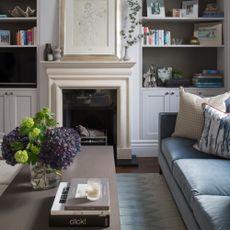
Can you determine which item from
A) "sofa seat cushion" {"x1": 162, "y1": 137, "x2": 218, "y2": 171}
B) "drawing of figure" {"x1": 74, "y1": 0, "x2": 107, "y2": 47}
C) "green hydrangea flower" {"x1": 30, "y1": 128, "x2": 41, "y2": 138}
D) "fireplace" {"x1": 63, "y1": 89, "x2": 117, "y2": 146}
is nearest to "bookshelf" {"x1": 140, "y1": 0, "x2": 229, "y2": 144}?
"fireplace" {"x1": 63, "y1": 89, "x2": 117, "y2": 146}

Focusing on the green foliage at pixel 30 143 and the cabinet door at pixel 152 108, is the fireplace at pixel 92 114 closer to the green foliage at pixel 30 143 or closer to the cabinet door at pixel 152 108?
the cabinet door at pixel 152 108

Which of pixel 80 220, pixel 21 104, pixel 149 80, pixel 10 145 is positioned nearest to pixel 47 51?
pixel 21 104

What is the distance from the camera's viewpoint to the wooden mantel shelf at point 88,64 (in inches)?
175

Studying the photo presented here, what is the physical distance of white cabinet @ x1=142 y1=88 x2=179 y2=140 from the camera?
483 centimetres

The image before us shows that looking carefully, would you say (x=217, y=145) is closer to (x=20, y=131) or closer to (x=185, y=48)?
(x=20, y=131)

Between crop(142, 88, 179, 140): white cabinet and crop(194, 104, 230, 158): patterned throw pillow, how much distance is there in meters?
1.65

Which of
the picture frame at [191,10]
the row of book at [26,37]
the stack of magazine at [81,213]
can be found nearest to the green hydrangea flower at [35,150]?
the stack of magazine at [81,213]

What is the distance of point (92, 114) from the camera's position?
16.1ft

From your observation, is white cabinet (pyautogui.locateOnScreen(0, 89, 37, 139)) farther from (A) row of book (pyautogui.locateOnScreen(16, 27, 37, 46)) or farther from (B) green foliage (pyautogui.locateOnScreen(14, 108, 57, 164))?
(B) green foliage (pyautogui.locateOnScreen(14, 108, 57, 164))

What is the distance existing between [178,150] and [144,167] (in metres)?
1.27

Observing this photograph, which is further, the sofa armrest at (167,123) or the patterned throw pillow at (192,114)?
the sofa armrest at (167,123)

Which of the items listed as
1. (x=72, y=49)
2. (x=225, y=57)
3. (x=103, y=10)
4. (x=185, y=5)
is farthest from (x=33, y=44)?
(x=225, y=57)

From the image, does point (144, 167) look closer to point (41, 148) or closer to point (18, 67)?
point (18, 67)

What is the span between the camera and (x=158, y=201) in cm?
328
